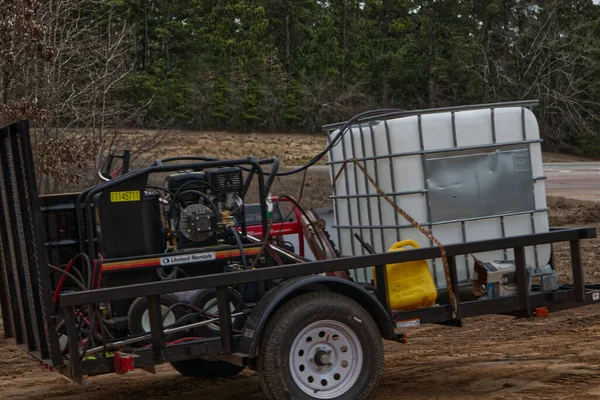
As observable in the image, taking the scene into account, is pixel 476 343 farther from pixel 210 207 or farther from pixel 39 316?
pixel 39 316

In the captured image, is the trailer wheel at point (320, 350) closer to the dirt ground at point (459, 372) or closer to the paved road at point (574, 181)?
the dirt ground at point (459, 372)

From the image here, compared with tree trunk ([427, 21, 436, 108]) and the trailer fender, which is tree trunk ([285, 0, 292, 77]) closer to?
tree trunk ([427, 21, 436, 108])

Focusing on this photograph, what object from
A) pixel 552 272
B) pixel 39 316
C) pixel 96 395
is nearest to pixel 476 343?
pixel 552 272

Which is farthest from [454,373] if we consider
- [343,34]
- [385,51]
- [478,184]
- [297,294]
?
[385,51]

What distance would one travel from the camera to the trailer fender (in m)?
6.05

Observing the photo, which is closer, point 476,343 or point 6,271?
point 6,271

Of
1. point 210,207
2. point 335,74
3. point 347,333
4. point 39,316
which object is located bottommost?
point 347,333

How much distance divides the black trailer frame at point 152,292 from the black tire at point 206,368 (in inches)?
62.9

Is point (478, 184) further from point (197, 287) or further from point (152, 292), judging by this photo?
point (152, 292)

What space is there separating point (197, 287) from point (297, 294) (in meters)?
0.75

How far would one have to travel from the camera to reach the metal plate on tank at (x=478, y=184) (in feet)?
23.6

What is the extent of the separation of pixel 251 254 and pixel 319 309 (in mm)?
808

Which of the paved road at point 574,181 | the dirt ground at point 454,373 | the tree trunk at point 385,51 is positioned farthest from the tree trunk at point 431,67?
the dirt ground at point 454,373

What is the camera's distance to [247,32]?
175ft
